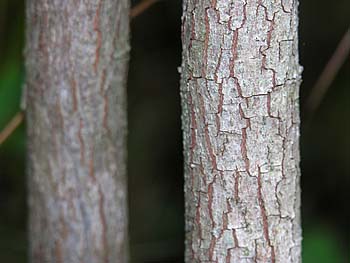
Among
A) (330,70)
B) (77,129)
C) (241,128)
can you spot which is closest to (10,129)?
(77,129)

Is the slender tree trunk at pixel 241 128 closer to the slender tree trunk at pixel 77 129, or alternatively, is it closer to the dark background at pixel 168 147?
the slender tree trunk at pixel 77 129

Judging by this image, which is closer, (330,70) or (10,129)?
(10,129)

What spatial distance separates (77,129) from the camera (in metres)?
1.29

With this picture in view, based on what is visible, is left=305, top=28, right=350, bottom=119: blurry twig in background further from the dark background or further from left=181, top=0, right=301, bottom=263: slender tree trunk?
left=181, top=0, right=301, bottom=263: slender tree trunk

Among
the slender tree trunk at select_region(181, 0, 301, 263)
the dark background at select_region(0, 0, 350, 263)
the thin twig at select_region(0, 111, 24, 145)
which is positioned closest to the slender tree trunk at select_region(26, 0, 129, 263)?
the thin twig at select_region(0, 111, 24, 145)

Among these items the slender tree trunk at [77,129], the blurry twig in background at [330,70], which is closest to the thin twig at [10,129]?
the slender tree trunk at [77,129]

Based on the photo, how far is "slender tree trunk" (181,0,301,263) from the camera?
0.95m

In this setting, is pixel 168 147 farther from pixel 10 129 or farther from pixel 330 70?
pixel 10 129

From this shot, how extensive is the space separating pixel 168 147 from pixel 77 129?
76 centimetres

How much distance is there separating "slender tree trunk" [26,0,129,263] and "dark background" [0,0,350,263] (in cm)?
47

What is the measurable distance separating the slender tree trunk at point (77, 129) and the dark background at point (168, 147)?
0.47 m

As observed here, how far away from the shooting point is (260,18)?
3.09 feet

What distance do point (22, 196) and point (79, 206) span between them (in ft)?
2.54

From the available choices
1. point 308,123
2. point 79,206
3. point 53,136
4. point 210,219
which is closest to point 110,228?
point 79,206
